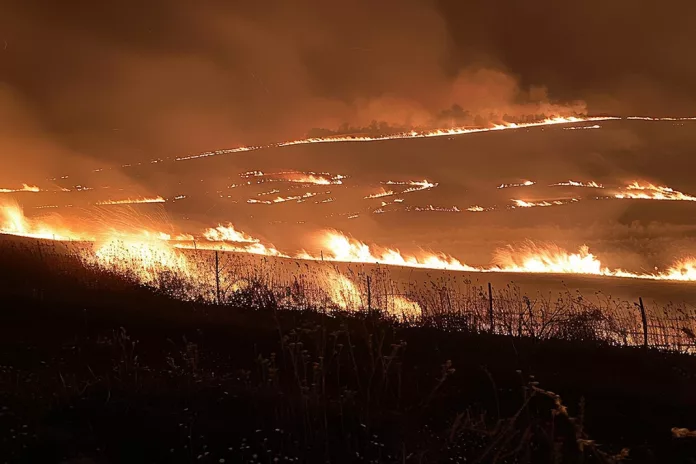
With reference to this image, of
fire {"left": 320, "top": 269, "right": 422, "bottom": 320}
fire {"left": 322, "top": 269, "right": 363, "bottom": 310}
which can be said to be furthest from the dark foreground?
fire {"left": 322, "top": 269, "right": 363, "bottom": 310}

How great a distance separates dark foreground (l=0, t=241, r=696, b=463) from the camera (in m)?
7.00

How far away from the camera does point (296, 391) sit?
9.39 meters

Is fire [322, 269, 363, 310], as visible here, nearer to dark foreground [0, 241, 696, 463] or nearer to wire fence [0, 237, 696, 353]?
wire fence [0, 237, 696, 353]

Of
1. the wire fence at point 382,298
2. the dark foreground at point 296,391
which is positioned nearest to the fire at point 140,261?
the wire fence at point 382,298

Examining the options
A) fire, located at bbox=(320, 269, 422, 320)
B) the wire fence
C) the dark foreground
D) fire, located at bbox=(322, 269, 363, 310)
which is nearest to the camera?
the dark foreground

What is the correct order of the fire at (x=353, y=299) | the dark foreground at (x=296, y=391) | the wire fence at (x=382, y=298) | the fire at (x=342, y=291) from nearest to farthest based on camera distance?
1. the dark foreground at (x=296, y=391)
2. the wire fence at (x=382, y=298)
3. the fire at (x=353, y=299)
4. the fire at (x=342, y=291)

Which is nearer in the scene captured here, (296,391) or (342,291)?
(296,391)

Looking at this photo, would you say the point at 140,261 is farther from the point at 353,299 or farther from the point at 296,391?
the point at 296,391

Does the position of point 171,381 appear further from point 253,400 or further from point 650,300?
point 650,300

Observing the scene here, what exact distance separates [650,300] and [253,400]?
30859 mm

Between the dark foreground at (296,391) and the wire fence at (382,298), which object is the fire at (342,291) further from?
the dark foreground at (296,391)

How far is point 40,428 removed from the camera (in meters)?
7.09

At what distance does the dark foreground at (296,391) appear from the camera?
23.0 ft

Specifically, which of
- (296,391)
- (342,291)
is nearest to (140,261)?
(342,291)
